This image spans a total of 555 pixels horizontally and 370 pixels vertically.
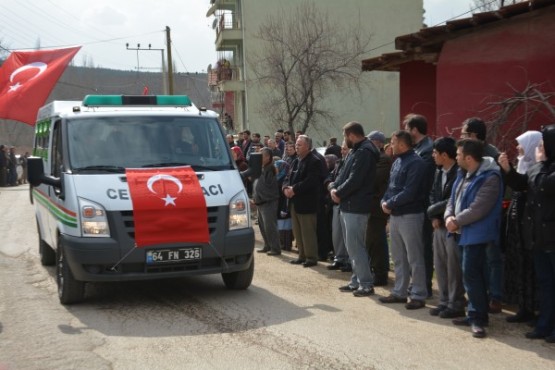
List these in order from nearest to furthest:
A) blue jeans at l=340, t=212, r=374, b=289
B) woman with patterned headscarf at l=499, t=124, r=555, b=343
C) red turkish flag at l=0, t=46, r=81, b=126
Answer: woman with patterned headscarf at l=499, t=124, r=555, b=343
blue jeans at l=340, t=212, r=374, b=289
red turkish flag at l=0, t=46, r=81, b=126

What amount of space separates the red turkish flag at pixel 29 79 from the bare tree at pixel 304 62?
58.9ft

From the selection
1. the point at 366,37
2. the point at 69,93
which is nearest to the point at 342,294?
the point at 366,37

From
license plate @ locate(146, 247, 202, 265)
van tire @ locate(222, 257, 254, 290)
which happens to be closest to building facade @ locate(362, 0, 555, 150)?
van tire @ locate(222, 257, 254, 290)

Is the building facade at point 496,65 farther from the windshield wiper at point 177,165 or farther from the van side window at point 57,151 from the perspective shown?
the van side window at point 57,151

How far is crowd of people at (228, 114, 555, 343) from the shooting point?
21.1ft

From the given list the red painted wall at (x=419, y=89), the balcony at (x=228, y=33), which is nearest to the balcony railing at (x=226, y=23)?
the balcony at (x=228, y=33)

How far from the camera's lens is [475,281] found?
6695 mm

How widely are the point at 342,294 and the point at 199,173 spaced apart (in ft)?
7.68

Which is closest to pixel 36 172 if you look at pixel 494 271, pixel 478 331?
pixel 478 331

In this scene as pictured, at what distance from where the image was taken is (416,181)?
303 inches

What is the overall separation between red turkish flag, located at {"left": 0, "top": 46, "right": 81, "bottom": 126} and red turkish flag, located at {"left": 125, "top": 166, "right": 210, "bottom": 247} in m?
5.68

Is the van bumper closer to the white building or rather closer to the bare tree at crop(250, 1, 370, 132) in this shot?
the bare tree at crop(250, 1, 370, 132)

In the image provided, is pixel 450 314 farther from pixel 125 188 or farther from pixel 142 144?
pixel 142 144

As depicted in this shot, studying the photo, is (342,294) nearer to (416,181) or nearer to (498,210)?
→ (416,181)
